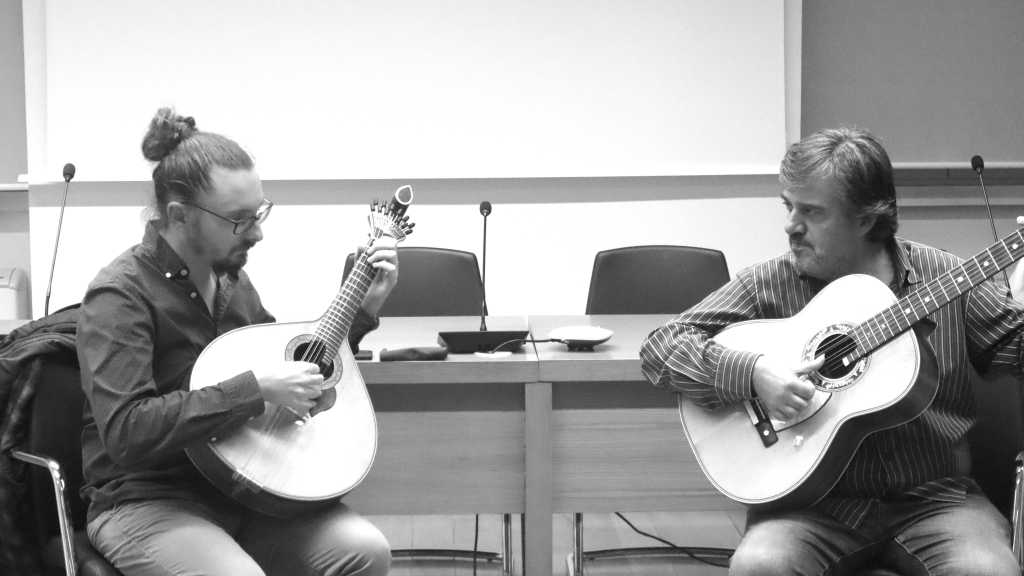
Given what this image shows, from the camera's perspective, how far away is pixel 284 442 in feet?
5.86

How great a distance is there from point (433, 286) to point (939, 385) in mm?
1723

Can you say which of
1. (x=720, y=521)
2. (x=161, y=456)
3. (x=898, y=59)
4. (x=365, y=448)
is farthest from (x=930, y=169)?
(x=161, y=456)

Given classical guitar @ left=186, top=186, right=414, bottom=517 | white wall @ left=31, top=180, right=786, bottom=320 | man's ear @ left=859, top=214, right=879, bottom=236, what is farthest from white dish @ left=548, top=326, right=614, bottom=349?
white wall @ left=31, top=180, right=786, bottom=320

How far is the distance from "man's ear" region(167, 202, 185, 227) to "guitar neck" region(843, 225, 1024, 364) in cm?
125

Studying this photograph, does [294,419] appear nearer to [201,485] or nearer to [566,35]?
[201,485]

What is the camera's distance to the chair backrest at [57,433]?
188 centimetres

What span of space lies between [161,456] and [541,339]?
988 millimetres

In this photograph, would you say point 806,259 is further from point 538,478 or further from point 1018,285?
point 538,478

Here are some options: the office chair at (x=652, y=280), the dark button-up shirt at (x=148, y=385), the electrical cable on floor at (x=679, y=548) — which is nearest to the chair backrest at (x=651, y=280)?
the office chair at (x=652, y=280)

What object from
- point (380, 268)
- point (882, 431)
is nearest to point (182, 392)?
point (380, 268)

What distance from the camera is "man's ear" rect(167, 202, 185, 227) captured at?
1880 millimetres

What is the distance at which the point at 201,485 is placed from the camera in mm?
1840

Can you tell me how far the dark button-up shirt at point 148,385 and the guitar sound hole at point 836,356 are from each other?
3.30ft

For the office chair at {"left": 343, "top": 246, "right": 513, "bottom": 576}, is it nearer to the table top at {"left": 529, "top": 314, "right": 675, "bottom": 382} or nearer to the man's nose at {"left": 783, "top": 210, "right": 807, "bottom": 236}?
the table top at {"left": 529, "top": 314, "right": 675, "bottom": 382}
